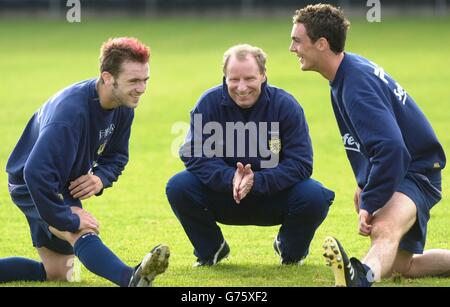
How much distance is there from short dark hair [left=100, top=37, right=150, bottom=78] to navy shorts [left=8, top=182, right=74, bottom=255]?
3.11 ft

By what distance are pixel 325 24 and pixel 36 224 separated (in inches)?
88.6

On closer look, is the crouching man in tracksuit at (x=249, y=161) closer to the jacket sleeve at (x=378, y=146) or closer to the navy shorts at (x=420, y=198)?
the navy shorts at (x=420, y=198)

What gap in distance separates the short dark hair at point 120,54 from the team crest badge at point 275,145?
1157 millimetres

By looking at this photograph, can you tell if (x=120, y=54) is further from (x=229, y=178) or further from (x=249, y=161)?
(x=249, y=161)

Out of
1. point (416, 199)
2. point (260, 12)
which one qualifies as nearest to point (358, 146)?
point (416, 199)

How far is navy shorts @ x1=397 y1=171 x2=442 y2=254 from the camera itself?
6.96 metres

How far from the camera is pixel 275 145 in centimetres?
760

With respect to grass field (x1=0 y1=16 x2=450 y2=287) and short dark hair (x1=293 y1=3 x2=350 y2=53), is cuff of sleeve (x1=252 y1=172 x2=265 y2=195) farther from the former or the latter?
short dark hair (x1=293 y1=3 x2=350 y2=53)

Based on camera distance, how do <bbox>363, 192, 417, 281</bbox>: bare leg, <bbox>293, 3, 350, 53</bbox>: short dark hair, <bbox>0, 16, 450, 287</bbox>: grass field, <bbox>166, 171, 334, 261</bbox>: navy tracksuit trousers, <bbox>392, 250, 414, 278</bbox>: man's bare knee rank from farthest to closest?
<bbox>0, 16, 450, 287</bbox>: grass field, <bbox>166, 171, 334, 261</bbox>: navy tracksuit trousers, <bbox>392, 250, 414, 278</bbox>: man's bare knee, <bbox>293, 3, 350, 53</bbox>: short dark hair, <bbox>363, 192, 417, 281</bbox>: bare leg

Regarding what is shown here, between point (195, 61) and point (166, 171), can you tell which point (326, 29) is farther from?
point (195, 61)

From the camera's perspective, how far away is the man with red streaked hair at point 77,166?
21.5 feet

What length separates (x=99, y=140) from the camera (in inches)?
281

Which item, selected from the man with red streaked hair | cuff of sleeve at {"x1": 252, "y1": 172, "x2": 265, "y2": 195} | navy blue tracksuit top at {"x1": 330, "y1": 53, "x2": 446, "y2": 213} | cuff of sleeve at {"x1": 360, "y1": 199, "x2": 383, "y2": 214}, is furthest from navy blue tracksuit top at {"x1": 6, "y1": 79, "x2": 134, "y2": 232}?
cuff of sleeve at {"x1": 360, "y1": 199, "x2": 383, "y2": 214}

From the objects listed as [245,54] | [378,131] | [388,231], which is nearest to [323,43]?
[245,54]
